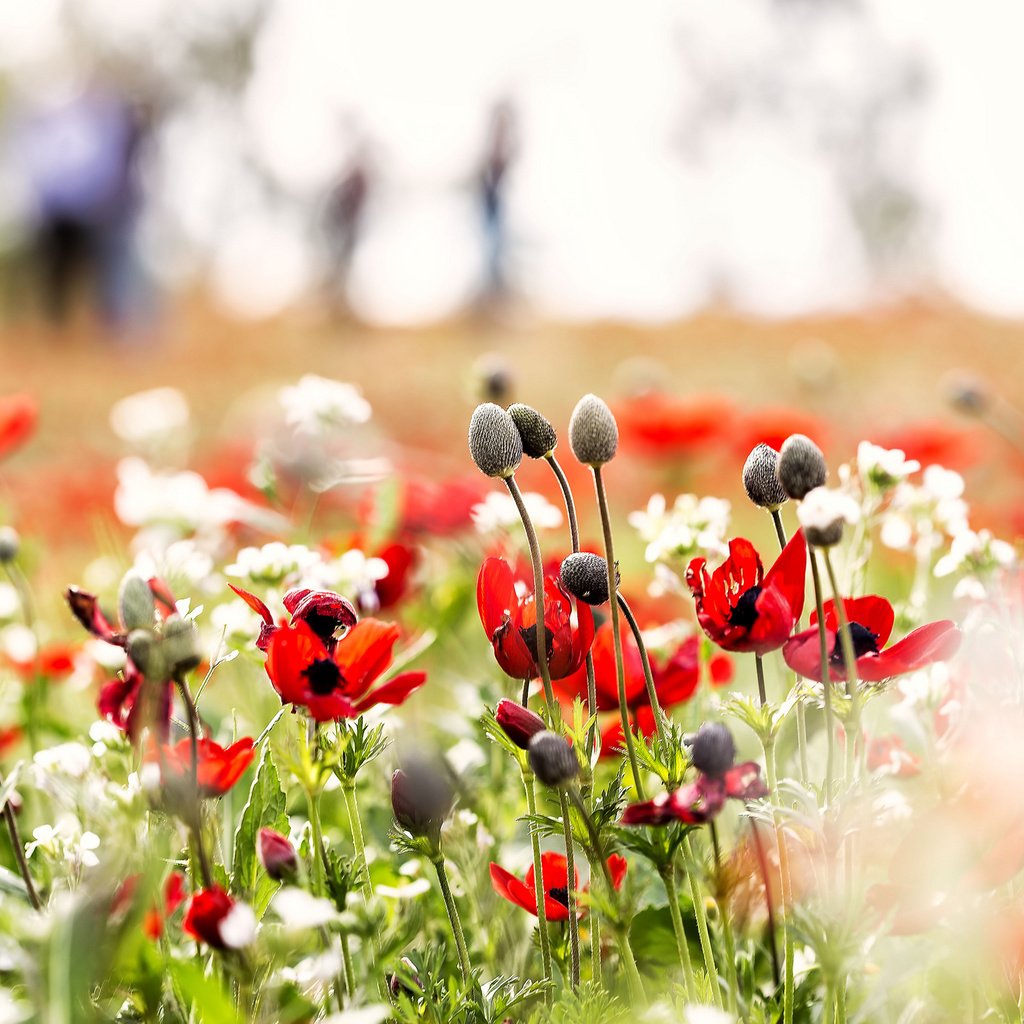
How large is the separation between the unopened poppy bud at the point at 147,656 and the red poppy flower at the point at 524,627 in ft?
0.58

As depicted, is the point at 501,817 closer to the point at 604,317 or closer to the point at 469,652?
the point at 469,652

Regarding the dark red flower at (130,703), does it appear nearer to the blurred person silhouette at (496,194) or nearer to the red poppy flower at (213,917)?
the red poppy flower at (213,917)

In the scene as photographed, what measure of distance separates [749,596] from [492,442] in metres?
0.18

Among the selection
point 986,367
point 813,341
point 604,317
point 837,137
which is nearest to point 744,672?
point 986,367

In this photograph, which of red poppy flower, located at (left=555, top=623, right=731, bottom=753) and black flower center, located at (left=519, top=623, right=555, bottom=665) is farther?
red poppy flower, located at (left=555, top=623, right=731, bottom=753)

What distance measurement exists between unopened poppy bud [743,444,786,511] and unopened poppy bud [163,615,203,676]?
11.7 inches

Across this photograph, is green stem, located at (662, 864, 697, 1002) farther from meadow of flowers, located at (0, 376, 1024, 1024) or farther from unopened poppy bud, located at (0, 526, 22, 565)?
unopened poppy bud, located at (0, 526, 22, 565)

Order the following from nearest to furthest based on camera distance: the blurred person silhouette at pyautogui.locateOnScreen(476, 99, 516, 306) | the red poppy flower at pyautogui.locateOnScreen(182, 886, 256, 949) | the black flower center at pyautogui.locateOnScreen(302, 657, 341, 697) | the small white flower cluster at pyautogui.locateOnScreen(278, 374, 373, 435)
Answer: the red poppy flower at pyautogui.locateOnScreen(182, 886, 256, 949), the black flower center at pyautogui.locateOnScreen(302, 657, 341, 697), the small white flower cluster at pyautogui.locateOnScreen(278, 374, 373, 435), the blurred person silhouette at pyautogui.locateOnScreen(476, 99, 516, 306)

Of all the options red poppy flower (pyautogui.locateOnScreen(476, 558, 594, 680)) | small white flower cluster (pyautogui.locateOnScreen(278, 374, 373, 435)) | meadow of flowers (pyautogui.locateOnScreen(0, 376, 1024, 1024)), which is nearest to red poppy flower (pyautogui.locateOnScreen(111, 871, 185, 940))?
meadow of flowers (pyautogui.locateOnScreen(0, 376, 1024, 1024))

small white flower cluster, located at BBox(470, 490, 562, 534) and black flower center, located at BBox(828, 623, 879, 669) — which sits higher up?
black flower center, located at BBox(828, 623, 879, 669)

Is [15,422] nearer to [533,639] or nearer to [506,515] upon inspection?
[506,515]

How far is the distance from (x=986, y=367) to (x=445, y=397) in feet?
6.53

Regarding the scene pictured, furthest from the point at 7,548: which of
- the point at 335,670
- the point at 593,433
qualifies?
the point at 593,433

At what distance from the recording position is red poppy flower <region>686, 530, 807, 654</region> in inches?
23.8
